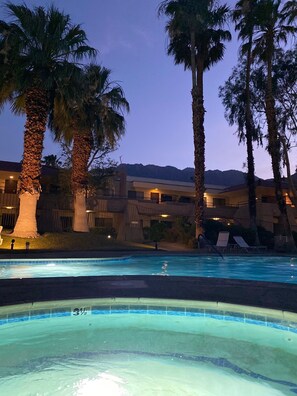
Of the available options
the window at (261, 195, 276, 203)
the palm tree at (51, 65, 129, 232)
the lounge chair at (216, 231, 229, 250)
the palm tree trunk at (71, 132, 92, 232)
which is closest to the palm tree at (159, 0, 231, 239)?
the lounge chair at (216, 231, 229, 250)

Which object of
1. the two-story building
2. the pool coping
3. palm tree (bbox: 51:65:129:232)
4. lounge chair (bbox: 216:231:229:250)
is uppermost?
palm tree (bbox: 51:65:129:232)

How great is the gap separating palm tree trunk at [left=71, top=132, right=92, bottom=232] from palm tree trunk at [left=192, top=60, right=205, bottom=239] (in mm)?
6356

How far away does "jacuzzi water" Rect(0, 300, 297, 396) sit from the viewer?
3.56 m

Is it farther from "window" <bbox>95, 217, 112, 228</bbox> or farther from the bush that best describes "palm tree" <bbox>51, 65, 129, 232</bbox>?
"window" <bbox>95, 217, 112, 228</bbox>

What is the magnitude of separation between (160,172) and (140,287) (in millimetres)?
131793

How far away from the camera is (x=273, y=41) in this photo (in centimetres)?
2459

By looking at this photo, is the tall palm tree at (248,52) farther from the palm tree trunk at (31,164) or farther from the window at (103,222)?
the palm tree trunk at (31,164)

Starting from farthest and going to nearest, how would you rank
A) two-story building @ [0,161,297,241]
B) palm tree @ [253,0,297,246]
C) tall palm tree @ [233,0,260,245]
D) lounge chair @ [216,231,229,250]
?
two-story building @ [0,161,297,241] → tall palm tree @ [233,0,260,245] → palm tree @ [253,0,297,246] → lounge chair @ [216,231,229,250]

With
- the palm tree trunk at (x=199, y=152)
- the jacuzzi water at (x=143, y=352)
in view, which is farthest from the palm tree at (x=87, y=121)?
the jacuzzi water at (x=143, y=352)

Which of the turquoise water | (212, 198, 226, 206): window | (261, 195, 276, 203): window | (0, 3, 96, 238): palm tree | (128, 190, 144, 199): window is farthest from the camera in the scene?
(212, 198, 226, 206): window

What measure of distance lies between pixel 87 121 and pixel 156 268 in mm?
10847

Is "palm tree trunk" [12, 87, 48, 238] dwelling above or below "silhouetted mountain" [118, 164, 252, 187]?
below

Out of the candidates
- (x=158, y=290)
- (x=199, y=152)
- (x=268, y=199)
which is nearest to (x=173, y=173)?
Result: (x=268, y=199)

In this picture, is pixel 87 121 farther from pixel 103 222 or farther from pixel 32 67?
pixel 103 222
